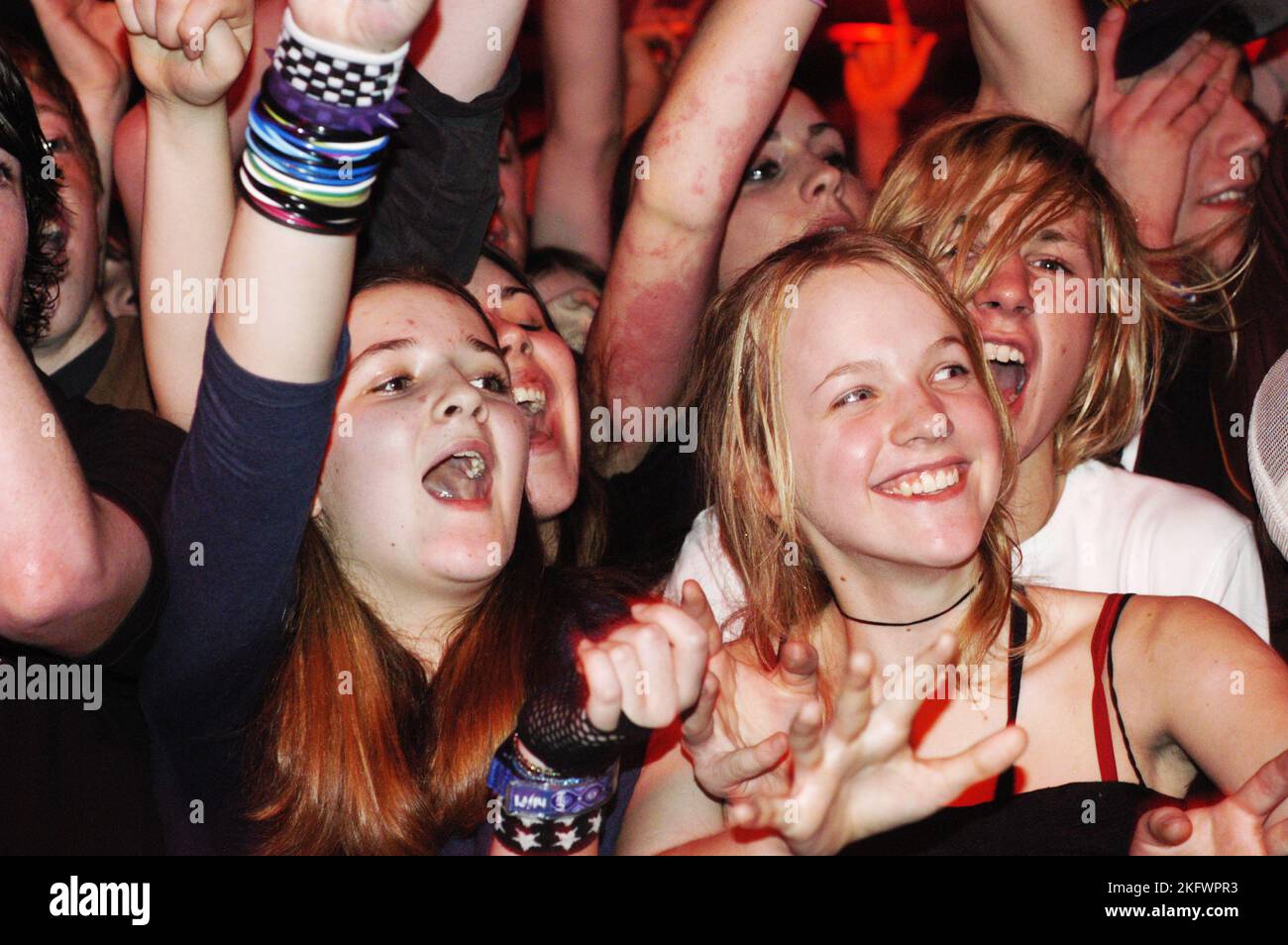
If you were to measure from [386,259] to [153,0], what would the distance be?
0.55 metres

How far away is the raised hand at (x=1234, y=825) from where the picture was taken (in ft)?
4.17

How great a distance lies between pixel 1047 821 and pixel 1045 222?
0.87 meters

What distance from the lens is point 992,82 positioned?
2170 millimetres

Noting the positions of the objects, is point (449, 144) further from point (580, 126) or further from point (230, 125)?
point (580, 126)

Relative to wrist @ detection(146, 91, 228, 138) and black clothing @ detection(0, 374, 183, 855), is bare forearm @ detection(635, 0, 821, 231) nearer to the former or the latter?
wrist @ detection(146, 91, 228, 138)

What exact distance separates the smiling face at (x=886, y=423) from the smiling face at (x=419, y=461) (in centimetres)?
39

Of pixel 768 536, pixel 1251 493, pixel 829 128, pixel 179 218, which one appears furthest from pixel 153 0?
pixel 1251 493

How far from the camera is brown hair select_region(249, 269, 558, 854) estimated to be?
63.6 inches

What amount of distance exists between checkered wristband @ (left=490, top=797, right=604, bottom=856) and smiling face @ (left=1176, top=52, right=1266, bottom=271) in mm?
1577

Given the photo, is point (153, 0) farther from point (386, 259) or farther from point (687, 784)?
point (687, 784)

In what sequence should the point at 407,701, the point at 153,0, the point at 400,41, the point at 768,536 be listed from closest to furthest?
the point at 400,41 → the point at 153,0 → the point at 407,701 → the point at 768,536

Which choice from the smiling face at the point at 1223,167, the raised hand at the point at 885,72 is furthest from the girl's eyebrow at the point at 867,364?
the raised hand at the point at 885,72

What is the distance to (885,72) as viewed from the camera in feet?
11.4

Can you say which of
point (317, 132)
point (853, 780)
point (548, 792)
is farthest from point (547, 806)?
point (317, 132)
